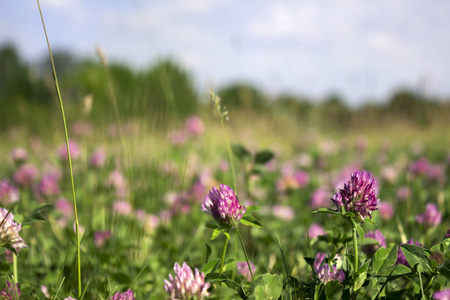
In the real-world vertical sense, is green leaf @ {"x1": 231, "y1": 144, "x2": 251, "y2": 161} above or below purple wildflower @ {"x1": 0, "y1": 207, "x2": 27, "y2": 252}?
below

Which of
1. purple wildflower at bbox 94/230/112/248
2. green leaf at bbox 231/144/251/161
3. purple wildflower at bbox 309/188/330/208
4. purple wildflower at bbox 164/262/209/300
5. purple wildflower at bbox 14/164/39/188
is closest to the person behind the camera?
purple wildflower at bbox 164/262/209/300

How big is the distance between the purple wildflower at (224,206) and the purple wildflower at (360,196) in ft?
0.71

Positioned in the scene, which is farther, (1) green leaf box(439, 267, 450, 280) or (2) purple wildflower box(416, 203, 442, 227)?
(2) purple wildflower box(416, 203, 442, 227)

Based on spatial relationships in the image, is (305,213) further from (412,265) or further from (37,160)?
(37,160)

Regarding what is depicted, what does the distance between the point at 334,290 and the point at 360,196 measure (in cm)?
20

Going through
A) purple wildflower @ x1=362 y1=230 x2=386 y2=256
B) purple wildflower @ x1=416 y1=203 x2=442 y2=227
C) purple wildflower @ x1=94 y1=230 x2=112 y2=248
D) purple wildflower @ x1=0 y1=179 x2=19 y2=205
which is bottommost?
purple wildflower @ x1=416 y1=203 x2=442 y2=227

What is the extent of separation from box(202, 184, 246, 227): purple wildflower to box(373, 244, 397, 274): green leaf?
30 cm

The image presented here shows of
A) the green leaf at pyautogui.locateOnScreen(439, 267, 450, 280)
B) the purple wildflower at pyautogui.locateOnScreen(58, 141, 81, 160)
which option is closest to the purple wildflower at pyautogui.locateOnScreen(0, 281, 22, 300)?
the green leaf at pyautogui.locateOnScreen(439, 267, 450, 280)

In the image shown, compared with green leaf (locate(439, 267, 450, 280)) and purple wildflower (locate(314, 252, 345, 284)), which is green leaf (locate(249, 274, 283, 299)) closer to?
purple wildflower (locate(314, 252, 345, 284))

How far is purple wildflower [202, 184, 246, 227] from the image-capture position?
820 mm

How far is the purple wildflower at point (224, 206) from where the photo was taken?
32.3 inches

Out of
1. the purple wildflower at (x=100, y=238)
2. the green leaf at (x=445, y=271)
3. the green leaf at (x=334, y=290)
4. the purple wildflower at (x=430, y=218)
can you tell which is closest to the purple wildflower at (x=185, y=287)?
the green leaf at (x=334, y=290)

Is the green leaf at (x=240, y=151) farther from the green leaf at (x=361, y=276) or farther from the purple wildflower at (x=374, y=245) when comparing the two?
the green leaf at (x=361, y=276)

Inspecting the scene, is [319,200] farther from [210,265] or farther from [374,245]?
[210,265]
